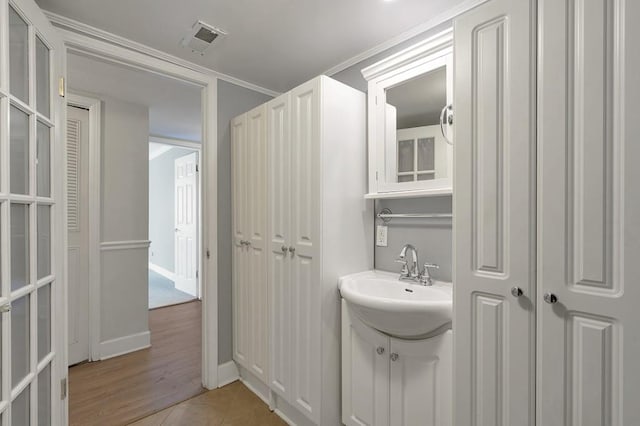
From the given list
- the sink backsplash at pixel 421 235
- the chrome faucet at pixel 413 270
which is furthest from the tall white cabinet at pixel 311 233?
the chrome faucet at pixel 413 270

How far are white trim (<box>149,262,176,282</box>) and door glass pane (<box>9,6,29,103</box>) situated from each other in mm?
4571

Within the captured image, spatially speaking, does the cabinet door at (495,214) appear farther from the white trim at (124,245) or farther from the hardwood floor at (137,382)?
the white trim at (124,245)

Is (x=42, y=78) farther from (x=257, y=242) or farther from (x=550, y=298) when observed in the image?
(x=550, y=298)

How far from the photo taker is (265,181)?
1979 millimetres

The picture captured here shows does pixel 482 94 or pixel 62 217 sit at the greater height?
pixel 482 94

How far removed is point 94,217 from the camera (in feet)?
8.73

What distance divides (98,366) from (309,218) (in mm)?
2363

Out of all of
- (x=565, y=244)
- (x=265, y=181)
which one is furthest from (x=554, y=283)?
(x=265, y=181)

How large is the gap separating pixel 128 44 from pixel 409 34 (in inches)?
67.1

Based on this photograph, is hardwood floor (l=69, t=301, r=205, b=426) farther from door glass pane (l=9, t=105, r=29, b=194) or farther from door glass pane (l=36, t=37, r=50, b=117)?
door glass pane (l=36, t=37, r=50, b=117)

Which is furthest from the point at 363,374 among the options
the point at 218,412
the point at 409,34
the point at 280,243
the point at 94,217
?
the point at 94,217

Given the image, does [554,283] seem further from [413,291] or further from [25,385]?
[25,385]

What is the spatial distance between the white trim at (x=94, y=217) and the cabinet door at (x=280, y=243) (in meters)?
1.80

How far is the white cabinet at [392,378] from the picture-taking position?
4.11ft
